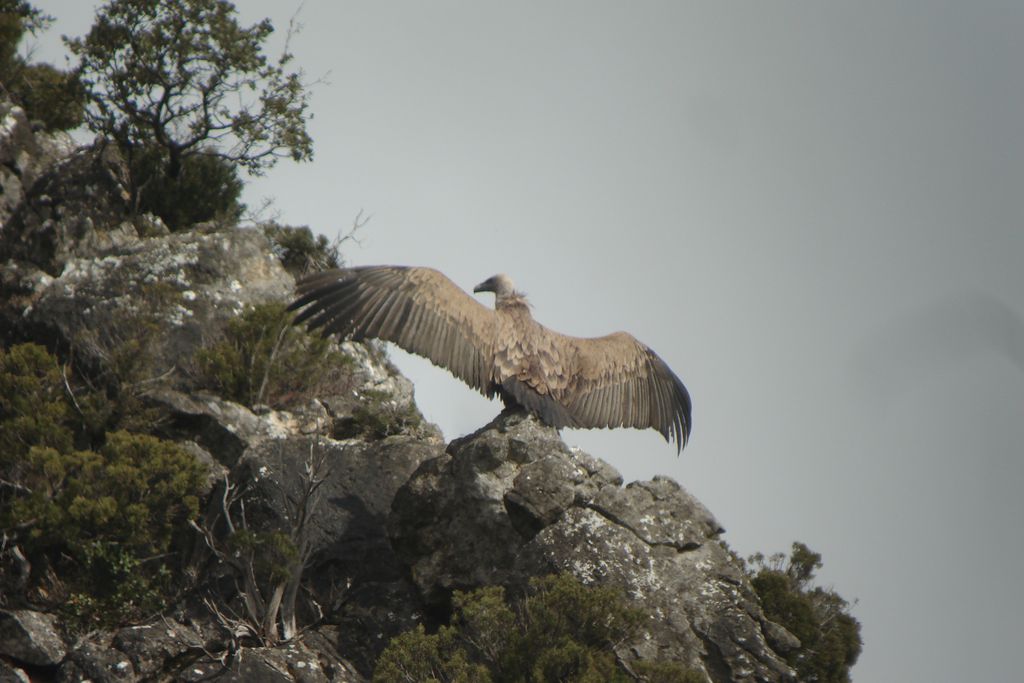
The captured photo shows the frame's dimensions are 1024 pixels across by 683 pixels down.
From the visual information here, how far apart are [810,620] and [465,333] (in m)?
4.23

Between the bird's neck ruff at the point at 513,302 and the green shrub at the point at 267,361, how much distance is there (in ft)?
8.70

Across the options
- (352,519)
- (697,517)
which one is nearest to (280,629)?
(352,519)

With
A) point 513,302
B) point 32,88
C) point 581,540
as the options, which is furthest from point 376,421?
point 32,88

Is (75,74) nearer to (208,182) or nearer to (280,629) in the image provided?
(208,182)

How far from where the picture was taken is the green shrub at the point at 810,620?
13.5 m

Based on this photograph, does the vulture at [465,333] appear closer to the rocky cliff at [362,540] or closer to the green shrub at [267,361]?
the rocky cliff at [362,540]

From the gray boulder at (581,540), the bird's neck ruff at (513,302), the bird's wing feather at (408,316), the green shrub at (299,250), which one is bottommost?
the gray boulder at (581,540)

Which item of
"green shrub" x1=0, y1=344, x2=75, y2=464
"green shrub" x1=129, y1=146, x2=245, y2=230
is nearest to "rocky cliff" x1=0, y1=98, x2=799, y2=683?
"green shrub" x1=0, y1=344, x2=75, y2=464

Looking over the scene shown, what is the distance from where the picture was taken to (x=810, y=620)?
13914 millimetres

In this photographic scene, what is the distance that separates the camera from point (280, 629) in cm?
1298

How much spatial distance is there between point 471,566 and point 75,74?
451 inches

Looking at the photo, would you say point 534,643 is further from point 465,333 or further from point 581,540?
point 465,333

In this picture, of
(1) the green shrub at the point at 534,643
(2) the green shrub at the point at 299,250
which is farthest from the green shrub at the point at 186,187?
(1) the green shrub at the point at 534,643

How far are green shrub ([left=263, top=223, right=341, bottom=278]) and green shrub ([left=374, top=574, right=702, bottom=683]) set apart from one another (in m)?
9.64
